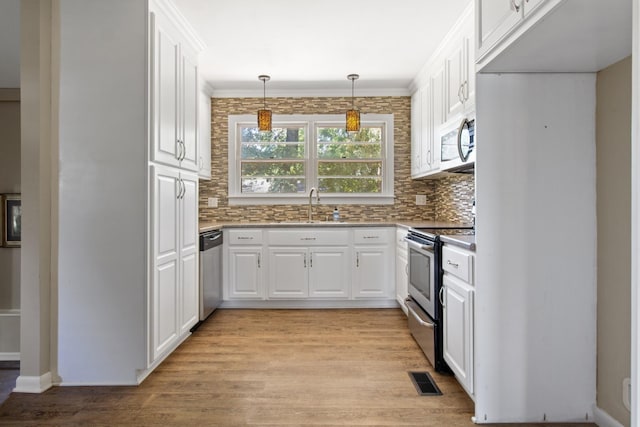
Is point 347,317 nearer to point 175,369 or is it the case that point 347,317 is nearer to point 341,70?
point 175,369

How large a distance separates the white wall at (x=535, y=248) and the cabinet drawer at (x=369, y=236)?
2039 mm

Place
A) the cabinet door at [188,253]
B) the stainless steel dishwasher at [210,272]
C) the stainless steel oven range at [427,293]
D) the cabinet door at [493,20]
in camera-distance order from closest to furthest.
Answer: the cabinet door at [493,20], the stainless steel oven range at [427,293], the cabinet door at [188,253], the stainless steel dishwasher at [210,272]

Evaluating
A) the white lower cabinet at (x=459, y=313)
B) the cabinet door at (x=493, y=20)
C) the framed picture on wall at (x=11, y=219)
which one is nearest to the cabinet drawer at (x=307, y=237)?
the white lower cabinet at (x=459, y=313)

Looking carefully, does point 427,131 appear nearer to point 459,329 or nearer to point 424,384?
point 459,329

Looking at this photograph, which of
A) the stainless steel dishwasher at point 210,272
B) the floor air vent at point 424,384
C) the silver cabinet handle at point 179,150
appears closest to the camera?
the floor air vent at point 424,384

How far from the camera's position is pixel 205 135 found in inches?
163

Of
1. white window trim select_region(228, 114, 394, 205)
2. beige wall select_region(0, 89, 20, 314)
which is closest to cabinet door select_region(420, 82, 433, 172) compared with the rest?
white window trim select_region(228, 114, 394, 205)

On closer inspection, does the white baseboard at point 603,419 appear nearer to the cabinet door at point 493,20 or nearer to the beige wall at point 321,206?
the cabinet door at point 493,20

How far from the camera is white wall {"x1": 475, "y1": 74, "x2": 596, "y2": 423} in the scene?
1.81 metres

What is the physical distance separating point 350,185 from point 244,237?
1.37 metres

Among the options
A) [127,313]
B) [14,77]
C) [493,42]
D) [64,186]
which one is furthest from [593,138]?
[14,77]

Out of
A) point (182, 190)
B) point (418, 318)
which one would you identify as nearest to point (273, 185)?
point (182, 190)

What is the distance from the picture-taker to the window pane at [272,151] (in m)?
4.45

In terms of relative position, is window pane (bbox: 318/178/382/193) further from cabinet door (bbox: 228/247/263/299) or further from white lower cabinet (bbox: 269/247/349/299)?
cabinet door (bbox: 228/247/263/299)
